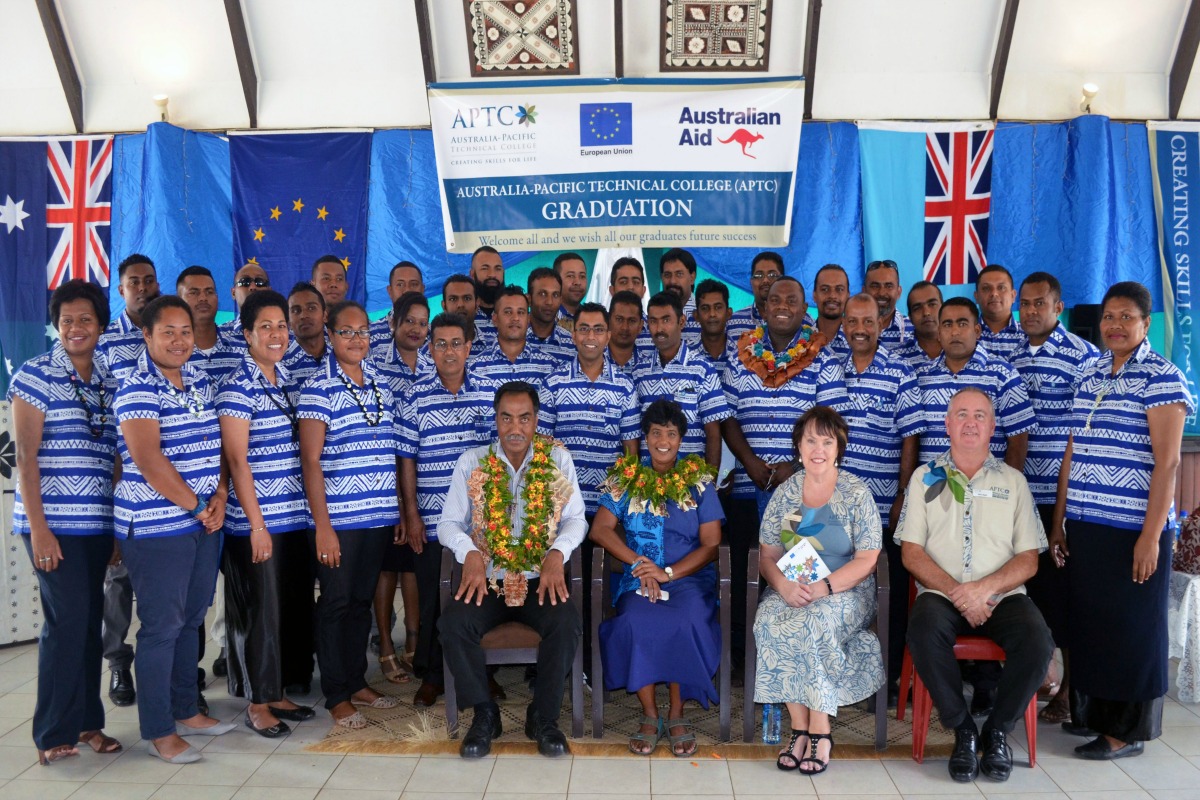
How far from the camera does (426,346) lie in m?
4.57

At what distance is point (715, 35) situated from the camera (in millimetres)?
6000

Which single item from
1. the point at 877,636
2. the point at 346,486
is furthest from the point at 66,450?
the point at 877,636

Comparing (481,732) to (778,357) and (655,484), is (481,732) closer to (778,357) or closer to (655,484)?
(655,484)

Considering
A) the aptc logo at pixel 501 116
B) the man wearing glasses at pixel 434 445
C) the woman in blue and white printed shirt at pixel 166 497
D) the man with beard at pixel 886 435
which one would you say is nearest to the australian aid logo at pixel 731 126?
the aptc logo at pixel 501 116

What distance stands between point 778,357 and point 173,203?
13.5 ft

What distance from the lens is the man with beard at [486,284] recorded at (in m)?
4.79

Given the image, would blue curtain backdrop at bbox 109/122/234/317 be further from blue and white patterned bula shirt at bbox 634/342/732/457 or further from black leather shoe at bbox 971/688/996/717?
black leather shoe at bbox 971/688/996/717

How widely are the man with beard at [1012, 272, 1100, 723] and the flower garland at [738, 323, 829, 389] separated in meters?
0.88

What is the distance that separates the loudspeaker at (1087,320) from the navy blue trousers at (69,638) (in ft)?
18.0

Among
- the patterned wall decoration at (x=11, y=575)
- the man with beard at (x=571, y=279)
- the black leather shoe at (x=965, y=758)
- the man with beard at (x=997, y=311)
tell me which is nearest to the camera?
the black leather shoe at (x=965, y=758)

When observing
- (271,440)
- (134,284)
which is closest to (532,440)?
(271,440)

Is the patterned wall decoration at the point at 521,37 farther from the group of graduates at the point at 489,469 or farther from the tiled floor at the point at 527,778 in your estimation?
the tiled floor at the point at 527,778

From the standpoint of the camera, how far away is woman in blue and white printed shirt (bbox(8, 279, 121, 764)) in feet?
10.6

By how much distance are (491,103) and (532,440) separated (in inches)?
123
